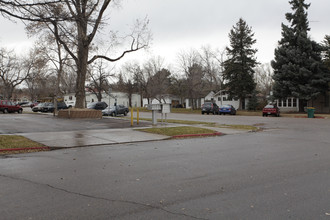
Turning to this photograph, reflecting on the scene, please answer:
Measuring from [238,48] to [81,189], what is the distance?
161 ft

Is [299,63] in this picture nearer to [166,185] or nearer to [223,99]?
[223,99]

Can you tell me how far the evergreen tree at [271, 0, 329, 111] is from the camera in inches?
1539

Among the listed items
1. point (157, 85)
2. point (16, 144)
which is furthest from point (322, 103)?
point (16, 144)

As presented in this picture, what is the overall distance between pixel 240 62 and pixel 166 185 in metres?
47.9

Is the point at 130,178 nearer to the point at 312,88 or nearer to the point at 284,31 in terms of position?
the point at 312,88

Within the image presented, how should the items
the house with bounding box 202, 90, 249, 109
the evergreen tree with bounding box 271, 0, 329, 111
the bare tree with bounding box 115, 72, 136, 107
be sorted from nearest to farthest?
the evergreen tree with bounding box 271, 0, 329, 111 → the house with bounding box 202, 90, 249, 109 → the bare tree with bounding box 115, 72, 136, 107

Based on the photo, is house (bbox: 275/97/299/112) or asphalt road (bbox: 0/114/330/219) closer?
asphalt road (bbox: 0/114/330/219)

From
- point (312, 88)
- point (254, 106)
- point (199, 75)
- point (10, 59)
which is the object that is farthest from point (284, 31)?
point (10, 59)

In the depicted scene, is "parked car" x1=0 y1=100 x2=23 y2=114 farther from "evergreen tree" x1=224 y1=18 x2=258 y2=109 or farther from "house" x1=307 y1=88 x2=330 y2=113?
"house" x1=307 y1=88 x2=330 y2=113

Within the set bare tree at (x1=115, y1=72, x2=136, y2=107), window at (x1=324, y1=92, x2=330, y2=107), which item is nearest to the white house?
bare tree at (x1=115, y1=72, x2=136, y2=107)

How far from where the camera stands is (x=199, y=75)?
186ft

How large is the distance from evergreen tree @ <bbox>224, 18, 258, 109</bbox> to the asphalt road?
4208 centimetres

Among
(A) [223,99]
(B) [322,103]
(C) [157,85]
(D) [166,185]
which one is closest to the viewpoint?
(D) [166,185]

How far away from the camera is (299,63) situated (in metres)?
40.2
